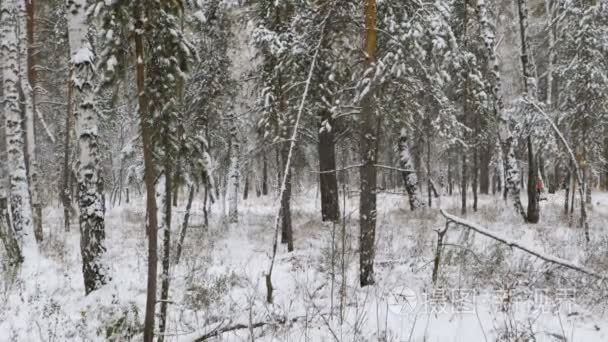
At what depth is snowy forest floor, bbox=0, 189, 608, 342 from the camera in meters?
5.19

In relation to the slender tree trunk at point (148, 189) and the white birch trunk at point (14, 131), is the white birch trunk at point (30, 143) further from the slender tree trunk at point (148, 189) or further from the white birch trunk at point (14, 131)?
the slender tree trunk at point (148, 189)

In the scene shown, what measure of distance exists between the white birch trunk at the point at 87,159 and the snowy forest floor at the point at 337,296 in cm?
47

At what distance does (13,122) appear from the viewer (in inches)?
376

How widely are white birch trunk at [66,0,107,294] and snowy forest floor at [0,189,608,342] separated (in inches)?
18.4

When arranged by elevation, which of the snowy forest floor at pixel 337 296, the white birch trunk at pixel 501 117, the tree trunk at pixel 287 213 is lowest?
the snowy forest floor at pixel 337 296

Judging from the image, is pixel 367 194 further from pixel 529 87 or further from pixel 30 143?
pixel 30 143

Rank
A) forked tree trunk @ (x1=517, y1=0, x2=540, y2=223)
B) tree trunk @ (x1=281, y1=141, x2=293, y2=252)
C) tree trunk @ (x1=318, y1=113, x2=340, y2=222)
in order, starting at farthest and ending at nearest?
1. tree trunk @ (x1=318, y1=113, x2=340, y2=222)
2. forked tree trunk @ (x1=517, y1=0, x2=540, y2=223)
3. tree trunk @ (x1=281, y1=141, x2=293, y2=252)

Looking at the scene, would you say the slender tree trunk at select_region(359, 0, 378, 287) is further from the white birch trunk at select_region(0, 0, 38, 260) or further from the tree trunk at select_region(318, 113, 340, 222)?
the white birch trunk at select_region(0, 0, 38, 260)

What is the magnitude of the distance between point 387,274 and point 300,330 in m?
2.73

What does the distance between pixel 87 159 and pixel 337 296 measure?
4494 millimetres

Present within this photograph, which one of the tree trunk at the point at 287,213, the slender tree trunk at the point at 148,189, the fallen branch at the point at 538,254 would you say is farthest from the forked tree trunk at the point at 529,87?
the slender tree trunk at the point at 148,189

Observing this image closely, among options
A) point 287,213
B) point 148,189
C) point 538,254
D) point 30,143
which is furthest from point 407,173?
point 148,189

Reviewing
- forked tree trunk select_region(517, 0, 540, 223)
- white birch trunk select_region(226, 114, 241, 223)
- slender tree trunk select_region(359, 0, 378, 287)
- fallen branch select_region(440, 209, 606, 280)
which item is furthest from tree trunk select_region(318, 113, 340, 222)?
fallen branch select_region(440, 209, 606, 280)

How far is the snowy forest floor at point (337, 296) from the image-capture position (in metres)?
5.19
